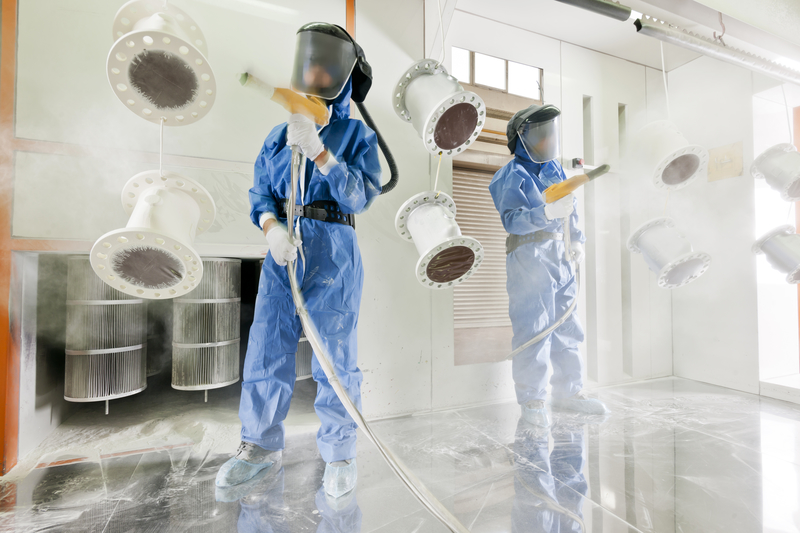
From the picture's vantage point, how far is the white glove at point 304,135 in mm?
744

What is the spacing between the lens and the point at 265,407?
913mm

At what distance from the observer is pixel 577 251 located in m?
1.33

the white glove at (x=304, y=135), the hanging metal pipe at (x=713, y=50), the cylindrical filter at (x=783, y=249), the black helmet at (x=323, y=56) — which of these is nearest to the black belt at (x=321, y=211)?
the white glove at (x=304, y=135)

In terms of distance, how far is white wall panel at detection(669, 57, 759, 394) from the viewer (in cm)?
155

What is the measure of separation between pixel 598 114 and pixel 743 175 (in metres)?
0.79

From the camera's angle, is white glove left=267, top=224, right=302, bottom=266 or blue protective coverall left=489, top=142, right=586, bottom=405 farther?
blue protective coverall left=489, top=142, right=586, bottom=405

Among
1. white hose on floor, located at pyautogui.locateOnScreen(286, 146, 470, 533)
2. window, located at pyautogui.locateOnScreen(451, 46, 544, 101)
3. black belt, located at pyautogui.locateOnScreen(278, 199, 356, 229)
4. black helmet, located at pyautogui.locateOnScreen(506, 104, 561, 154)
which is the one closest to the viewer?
white hose on floor, located at pyautogui.locateOnScreen(286, 146, 470, 533)

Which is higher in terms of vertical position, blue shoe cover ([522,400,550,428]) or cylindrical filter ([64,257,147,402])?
cylindrical filter ([64,257,147,402])

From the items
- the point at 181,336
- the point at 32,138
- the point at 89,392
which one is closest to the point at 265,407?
the point at 181,336

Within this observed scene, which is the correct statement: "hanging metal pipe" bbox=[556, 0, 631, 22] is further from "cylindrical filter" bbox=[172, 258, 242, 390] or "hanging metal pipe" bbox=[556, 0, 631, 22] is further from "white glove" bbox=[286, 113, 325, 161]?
"cylindrical filter" bbox=[172, 258, 242, 390]

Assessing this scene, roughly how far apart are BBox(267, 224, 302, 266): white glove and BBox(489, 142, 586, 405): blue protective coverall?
79 cm

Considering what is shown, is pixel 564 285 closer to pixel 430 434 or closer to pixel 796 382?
pixel 430 434

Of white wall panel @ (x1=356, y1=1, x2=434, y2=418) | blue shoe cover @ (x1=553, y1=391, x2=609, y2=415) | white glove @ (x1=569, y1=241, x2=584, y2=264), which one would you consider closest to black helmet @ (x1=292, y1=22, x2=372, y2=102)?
white wall panel @ (x1=356, y1=1, x2=434, y2=418)

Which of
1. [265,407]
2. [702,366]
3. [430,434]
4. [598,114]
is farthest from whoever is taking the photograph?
[702,366]
